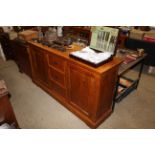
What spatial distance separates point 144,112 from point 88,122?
90cm

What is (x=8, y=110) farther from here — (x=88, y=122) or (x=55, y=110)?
(x=88, y=122)

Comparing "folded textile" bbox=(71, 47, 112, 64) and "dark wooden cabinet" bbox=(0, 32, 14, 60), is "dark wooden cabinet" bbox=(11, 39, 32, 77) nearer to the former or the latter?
"dark wooden cabinet" bbox=(0, 32, 14, 60)

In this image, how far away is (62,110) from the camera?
7.16ft

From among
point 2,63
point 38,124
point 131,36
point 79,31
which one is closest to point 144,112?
point 38,124

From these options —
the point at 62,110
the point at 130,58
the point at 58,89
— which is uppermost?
the point at 130,58

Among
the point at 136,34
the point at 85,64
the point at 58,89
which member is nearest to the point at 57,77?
the point at 58,89

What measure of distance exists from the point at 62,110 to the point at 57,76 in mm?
544

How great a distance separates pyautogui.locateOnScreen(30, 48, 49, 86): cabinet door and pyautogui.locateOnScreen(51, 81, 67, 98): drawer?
17cm

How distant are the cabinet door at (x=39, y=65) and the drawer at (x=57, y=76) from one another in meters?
0.15

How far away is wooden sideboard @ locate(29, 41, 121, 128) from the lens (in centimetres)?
154

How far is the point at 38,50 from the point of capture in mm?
2164

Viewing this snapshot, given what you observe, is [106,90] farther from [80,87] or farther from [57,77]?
[57,77]

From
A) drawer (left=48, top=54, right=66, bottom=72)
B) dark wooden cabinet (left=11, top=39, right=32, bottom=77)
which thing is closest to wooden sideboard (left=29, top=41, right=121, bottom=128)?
drawer (left=48, top=54, right=66, bottom=72)

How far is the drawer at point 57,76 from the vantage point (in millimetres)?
1966
